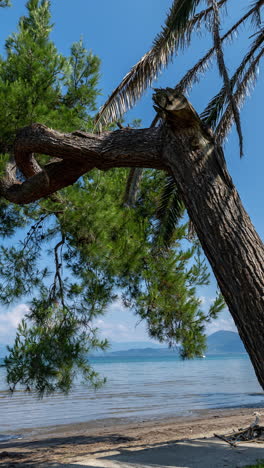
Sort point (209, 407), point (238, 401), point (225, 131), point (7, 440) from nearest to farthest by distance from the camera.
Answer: point (225, 131), point (7, 440), point (209, 407), point (238, 401)

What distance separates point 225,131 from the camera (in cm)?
811

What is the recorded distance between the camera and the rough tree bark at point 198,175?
3.45 m

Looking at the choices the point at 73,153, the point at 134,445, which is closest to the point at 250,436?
the point at 134,445

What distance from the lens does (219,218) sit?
3.70 metres

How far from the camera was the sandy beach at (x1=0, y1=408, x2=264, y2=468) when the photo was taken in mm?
6375

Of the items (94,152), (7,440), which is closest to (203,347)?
(94,152)

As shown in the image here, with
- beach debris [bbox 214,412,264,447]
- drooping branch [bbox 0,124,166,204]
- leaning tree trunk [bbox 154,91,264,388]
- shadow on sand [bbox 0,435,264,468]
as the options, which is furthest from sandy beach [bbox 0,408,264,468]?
drooping branch [bbox 0,124,166,204]

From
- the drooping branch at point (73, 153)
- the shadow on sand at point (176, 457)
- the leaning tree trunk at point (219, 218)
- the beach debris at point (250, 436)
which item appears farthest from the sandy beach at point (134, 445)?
the drooping branch at point (73, 153)

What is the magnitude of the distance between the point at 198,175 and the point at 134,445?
6.50m

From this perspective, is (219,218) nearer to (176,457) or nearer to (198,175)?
(198,175)

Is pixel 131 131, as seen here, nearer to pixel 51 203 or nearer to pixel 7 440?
pixel 51 203

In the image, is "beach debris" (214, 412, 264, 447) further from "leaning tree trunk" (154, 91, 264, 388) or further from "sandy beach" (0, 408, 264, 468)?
"leaning tree trunk" (154, 91, 264, 388)

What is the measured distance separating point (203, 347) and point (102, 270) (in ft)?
6.31

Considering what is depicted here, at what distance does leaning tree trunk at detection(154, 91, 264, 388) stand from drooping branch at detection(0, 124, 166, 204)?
263mm
